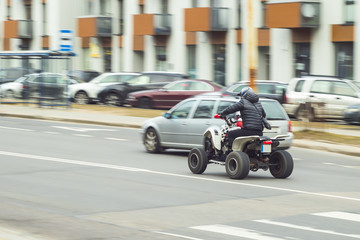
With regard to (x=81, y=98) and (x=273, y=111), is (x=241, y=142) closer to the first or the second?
(x=273, y=111)

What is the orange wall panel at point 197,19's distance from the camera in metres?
41.5

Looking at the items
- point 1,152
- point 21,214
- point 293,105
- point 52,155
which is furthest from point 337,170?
point 293,105

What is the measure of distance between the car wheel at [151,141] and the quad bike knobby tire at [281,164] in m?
4.51

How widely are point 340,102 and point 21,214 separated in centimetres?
1937

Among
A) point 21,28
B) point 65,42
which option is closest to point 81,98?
point 65,42

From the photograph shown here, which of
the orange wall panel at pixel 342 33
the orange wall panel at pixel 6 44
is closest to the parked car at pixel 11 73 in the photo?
the orange wall panel at pixel 342 33

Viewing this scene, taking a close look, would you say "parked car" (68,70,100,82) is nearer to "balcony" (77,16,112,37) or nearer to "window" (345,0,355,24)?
"balcony" (77,16,112,37)

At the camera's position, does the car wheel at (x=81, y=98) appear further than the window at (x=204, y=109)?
Yes

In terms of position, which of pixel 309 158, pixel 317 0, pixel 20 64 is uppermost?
pixel 317 0

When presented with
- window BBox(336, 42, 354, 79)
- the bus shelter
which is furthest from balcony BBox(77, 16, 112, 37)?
window BBox(336, 42, 354, 79)

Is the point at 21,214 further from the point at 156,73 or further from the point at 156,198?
the point at 156,73

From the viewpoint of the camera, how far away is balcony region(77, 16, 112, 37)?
4944 centimetres

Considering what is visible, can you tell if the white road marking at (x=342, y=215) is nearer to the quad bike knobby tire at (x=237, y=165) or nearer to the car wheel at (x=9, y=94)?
the quad bike knobby tire at (x=237, y=165)

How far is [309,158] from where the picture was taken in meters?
17.4
